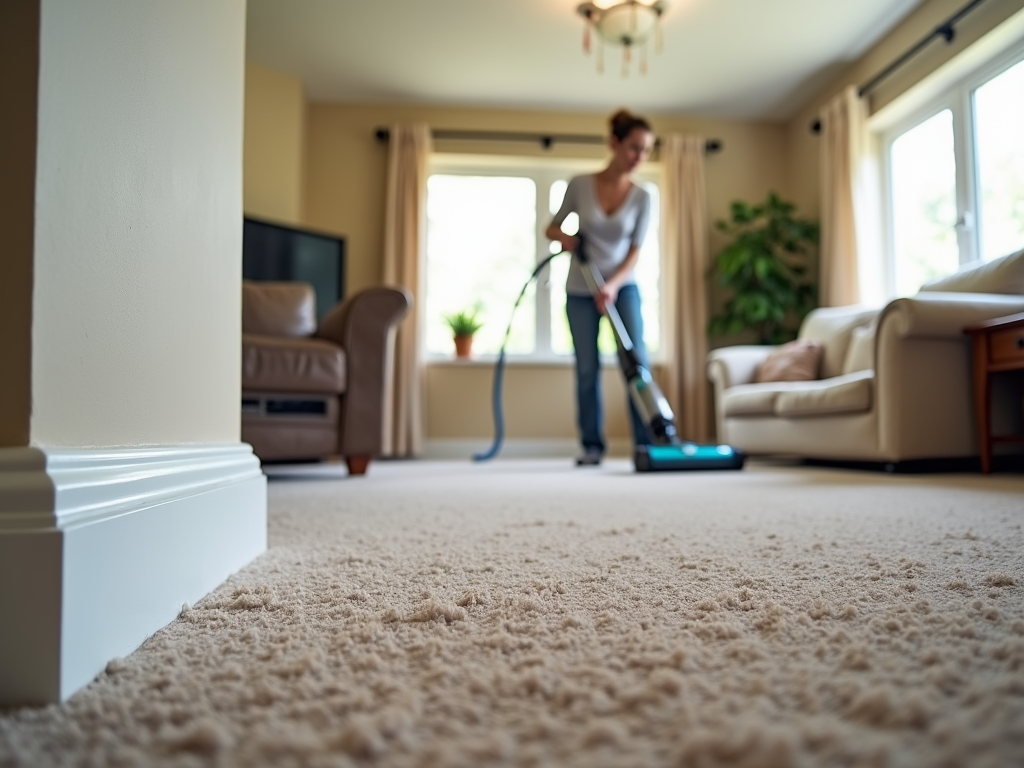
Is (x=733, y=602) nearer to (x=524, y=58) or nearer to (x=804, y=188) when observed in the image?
(x=524, y=58)

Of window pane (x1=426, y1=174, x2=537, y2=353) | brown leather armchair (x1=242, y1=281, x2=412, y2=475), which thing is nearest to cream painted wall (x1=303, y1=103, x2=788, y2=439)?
window pane (x1=426, y1=174, x2=537, y2=353)

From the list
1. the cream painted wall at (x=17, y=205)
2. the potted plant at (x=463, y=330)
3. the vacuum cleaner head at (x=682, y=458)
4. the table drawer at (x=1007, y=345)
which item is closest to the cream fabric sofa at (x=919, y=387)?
the table drawer at (x=1007, y=345)

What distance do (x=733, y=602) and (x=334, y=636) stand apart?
382mm

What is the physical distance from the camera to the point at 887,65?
4.18 meters

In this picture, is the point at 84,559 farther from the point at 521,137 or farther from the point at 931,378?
the point at 521,137

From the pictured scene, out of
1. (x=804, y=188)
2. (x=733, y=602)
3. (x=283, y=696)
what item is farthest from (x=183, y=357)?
(x=804, y=188)

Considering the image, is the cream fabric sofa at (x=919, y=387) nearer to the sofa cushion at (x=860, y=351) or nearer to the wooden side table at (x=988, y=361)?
the wooden side table at (x=988, y=361)

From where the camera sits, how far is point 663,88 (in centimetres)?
494

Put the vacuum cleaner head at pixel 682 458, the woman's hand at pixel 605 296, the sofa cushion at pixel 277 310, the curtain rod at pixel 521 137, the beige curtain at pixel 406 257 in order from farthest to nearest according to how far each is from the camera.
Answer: the curtain rod at pixel 521 137, the beige curtain at pixel 406 257, the woman's hand at pixel 605 296, the sofa cushion at pixel 277 310, the vacuum cleaner head at pixel 682 458

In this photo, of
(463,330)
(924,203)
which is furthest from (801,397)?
(463,330)

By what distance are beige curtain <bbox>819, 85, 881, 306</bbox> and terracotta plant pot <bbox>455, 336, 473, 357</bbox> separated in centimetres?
241

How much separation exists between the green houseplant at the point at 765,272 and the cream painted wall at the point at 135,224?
13.8 ft

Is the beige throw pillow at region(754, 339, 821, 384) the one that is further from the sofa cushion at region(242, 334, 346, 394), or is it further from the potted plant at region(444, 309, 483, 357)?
the sofa cushion at region(242, 334, 346, 394)

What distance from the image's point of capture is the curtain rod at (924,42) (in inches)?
137
